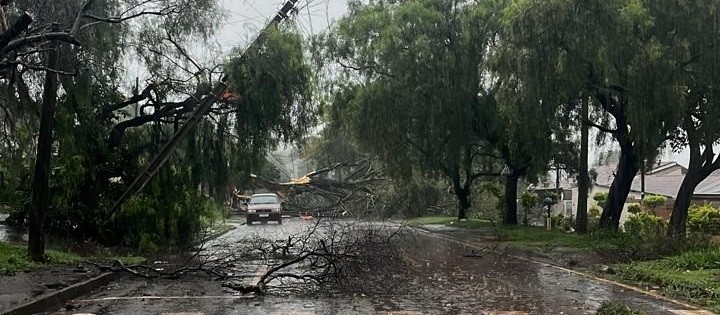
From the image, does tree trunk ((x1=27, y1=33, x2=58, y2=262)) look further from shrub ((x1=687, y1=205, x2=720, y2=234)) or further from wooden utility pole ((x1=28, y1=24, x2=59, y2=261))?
shrub ((x1=687, y1=205, x2=720, y2=234))

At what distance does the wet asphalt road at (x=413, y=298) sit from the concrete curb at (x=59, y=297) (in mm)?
192

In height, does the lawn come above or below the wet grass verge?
above

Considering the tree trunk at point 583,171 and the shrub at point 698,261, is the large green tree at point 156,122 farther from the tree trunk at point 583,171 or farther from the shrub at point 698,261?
the shrub at point 698,261

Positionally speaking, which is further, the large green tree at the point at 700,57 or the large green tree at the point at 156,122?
the large green tree at the point at 700,57

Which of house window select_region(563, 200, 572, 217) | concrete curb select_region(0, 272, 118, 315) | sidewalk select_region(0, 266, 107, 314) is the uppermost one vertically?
house window select_region(563, 200, 572, 217)

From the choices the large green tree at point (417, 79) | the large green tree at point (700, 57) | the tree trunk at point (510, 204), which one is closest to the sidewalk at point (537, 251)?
the large green tree at point (700, 57)

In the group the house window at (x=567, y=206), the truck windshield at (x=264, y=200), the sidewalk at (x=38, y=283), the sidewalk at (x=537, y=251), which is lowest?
the sidewalk at (x=38, y=283)

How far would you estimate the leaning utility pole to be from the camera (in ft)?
65.8

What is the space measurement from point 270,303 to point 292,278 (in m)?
2.78

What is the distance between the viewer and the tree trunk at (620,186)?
81.4ft

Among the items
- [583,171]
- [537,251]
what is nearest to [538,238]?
[583,171]

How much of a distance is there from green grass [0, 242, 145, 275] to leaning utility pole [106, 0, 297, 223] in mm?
1924

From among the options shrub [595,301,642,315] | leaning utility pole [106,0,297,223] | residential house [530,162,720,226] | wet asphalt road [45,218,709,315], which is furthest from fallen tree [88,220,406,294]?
residential house [530,162,720,226]

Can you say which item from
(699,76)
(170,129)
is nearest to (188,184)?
(170,129)
